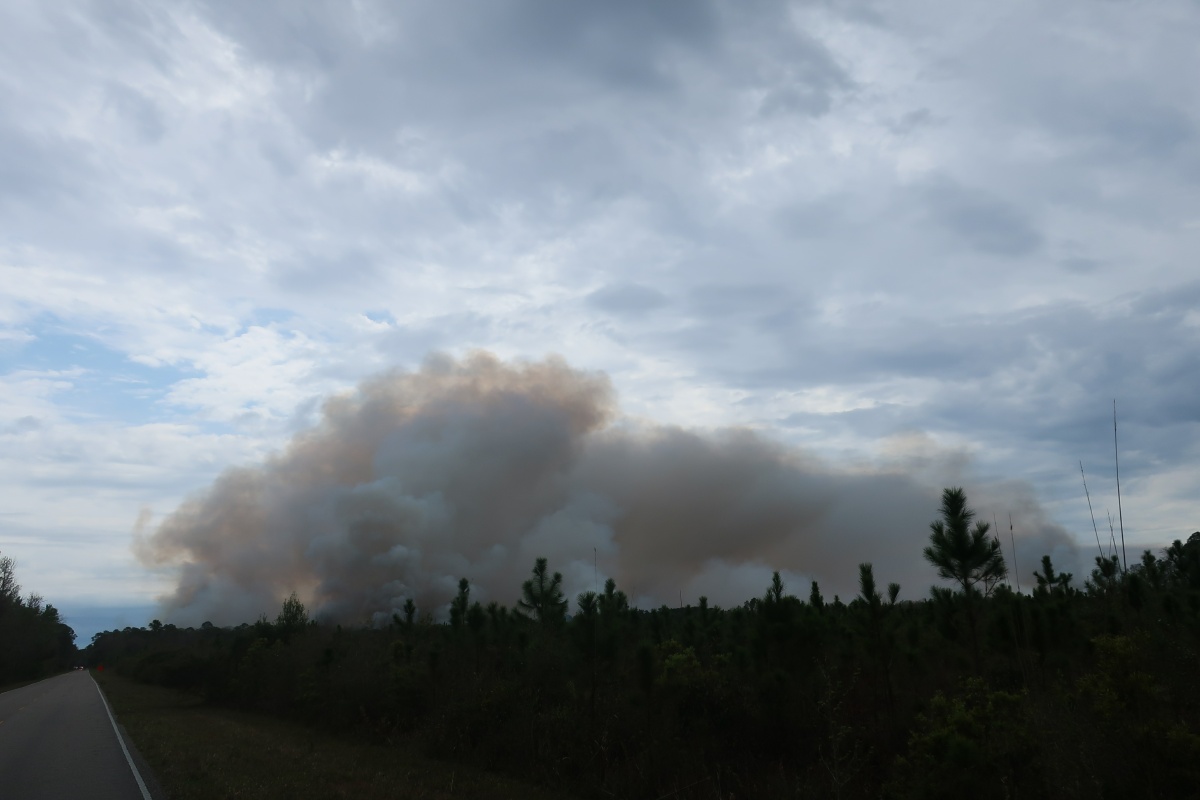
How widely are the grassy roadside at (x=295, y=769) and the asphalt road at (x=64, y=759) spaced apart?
2.65ft

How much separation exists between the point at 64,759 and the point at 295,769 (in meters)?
7.09

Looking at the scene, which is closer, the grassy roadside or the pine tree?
the grassy roadside

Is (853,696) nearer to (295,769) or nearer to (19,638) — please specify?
(295,769)

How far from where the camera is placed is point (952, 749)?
343 inches

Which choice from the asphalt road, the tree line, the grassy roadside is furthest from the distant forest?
the tree line

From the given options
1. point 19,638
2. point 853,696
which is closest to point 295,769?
point 853,696

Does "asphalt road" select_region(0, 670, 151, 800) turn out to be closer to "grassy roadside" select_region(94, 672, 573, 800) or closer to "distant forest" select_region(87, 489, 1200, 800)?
"grassy roadside" select_region(94, 672, 573, 800)

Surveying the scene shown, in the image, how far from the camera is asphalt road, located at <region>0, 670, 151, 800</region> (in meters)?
15.3

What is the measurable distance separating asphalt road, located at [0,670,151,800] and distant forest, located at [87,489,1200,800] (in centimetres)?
787

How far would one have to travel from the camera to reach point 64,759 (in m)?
20.2

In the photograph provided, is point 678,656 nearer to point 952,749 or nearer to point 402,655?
point 952,749

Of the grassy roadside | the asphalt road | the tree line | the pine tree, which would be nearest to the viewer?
the asphalt road

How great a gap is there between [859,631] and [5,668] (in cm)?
9519

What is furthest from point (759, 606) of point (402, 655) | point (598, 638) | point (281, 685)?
point (281, 685)
